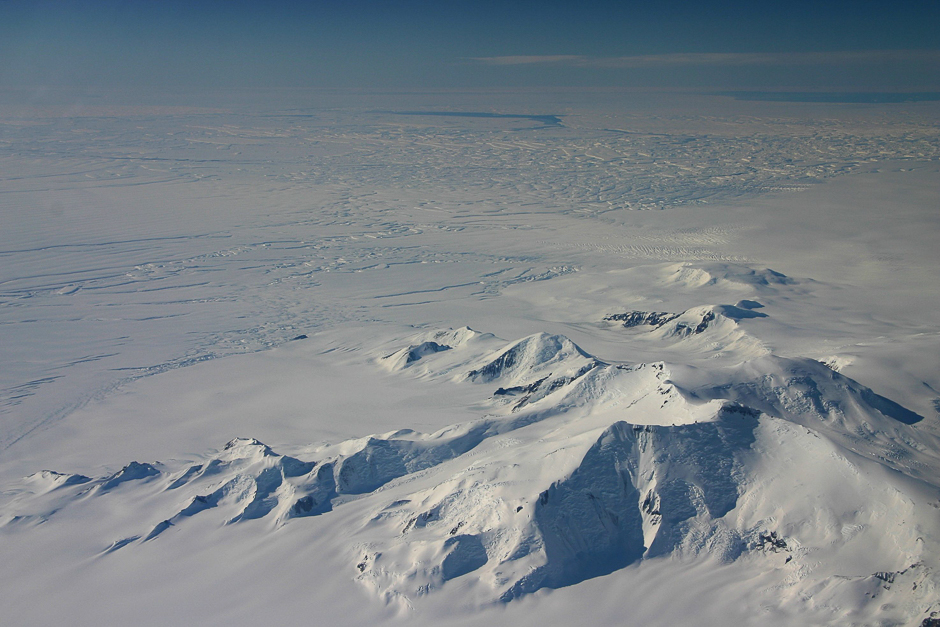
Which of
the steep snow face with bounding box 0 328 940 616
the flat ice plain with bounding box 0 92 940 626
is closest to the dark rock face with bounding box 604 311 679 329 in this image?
the flat ice plain with bounding box 0 92 940 626

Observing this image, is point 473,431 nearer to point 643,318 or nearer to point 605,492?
point 605,492

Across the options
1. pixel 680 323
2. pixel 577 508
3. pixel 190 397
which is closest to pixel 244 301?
pixel 190 397

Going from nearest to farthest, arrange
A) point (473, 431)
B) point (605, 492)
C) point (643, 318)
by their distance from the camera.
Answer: point (605, 492)
point (473, 431)
point (643, 318)

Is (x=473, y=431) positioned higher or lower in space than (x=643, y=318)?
higher

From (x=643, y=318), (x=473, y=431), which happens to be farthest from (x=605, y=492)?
(x=643, y=318)

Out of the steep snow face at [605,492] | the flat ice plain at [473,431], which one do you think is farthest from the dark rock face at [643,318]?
the steep snow face at [605,492]

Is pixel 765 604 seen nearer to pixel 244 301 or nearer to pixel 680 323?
pixel 680 323
